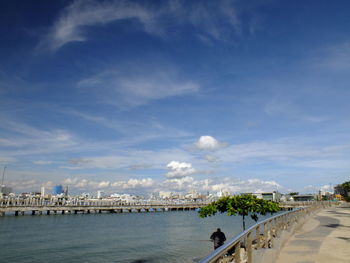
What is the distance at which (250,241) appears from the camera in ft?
19.1

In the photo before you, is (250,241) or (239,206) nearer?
(250,241)

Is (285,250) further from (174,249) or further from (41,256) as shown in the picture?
(41,256)

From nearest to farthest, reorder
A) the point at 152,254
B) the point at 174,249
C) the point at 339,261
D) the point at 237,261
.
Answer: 1. the point at 237,261
2. the point at 339,261
3. the point at 152,254
4. the point at 174,249

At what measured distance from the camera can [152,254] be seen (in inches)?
1001

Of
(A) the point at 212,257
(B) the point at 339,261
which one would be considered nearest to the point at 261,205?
(B) the point at 339,261

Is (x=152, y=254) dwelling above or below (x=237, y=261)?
below

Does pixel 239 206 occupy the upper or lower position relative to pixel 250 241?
lower

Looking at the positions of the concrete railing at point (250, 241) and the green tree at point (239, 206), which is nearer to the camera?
the concrete railing at point (250, 241)

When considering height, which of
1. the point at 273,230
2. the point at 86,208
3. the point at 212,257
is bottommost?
the point at 86,208

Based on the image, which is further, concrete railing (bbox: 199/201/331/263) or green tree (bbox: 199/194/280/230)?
green tree (bbox: 199/194/280/230)

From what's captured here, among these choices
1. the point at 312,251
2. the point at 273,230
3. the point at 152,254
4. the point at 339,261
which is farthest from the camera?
the point at 152,254

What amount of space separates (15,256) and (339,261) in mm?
28489

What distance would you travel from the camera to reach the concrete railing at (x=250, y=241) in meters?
3.26

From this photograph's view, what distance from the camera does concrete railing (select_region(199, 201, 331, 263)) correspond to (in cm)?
326
